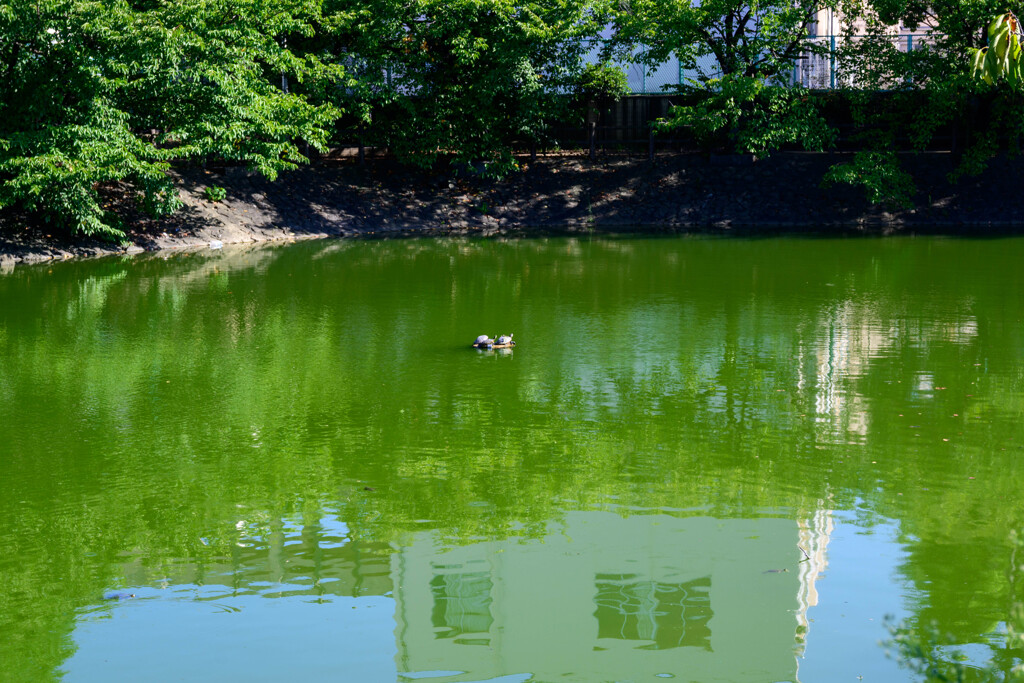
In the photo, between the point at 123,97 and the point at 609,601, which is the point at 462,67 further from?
the point at 609,601

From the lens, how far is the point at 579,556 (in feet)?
21.1

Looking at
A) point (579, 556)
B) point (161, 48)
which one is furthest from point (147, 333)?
point (161, 48)

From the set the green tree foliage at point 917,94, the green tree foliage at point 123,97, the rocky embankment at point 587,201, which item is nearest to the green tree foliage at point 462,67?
the rocky embankment at point 587,201

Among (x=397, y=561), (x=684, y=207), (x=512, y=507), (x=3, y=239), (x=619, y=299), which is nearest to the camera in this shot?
(x=397, y=561)

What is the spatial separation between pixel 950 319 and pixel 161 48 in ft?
49.3

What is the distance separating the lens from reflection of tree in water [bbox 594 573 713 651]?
548 cm

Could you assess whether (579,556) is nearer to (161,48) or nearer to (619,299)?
(619,299)

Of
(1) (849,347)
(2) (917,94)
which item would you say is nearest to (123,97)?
(1) (849,347)

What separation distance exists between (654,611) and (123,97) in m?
20.3

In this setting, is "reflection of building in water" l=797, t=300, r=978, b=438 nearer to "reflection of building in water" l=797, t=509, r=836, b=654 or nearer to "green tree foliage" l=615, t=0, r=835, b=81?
"reflection of building in water" l=797, t=509, r=836, b=654

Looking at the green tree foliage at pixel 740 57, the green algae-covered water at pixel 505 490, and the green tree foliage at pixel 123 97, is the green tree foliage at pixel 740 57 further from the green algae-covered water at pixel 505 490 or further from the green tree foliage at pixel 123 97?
the green algae-covered water at pixel 505 490

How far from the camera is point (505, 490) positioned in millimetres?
7574

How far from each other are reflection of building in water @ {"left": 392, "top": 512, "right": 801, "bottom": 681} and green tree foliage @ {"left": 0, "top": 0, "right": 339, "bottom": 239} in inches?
627

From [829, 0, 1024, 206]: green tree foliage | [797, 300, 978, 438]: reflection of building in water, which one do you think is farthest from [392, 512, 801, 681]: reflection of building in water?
[829, 0, 1024, 206]: green tree foliage
